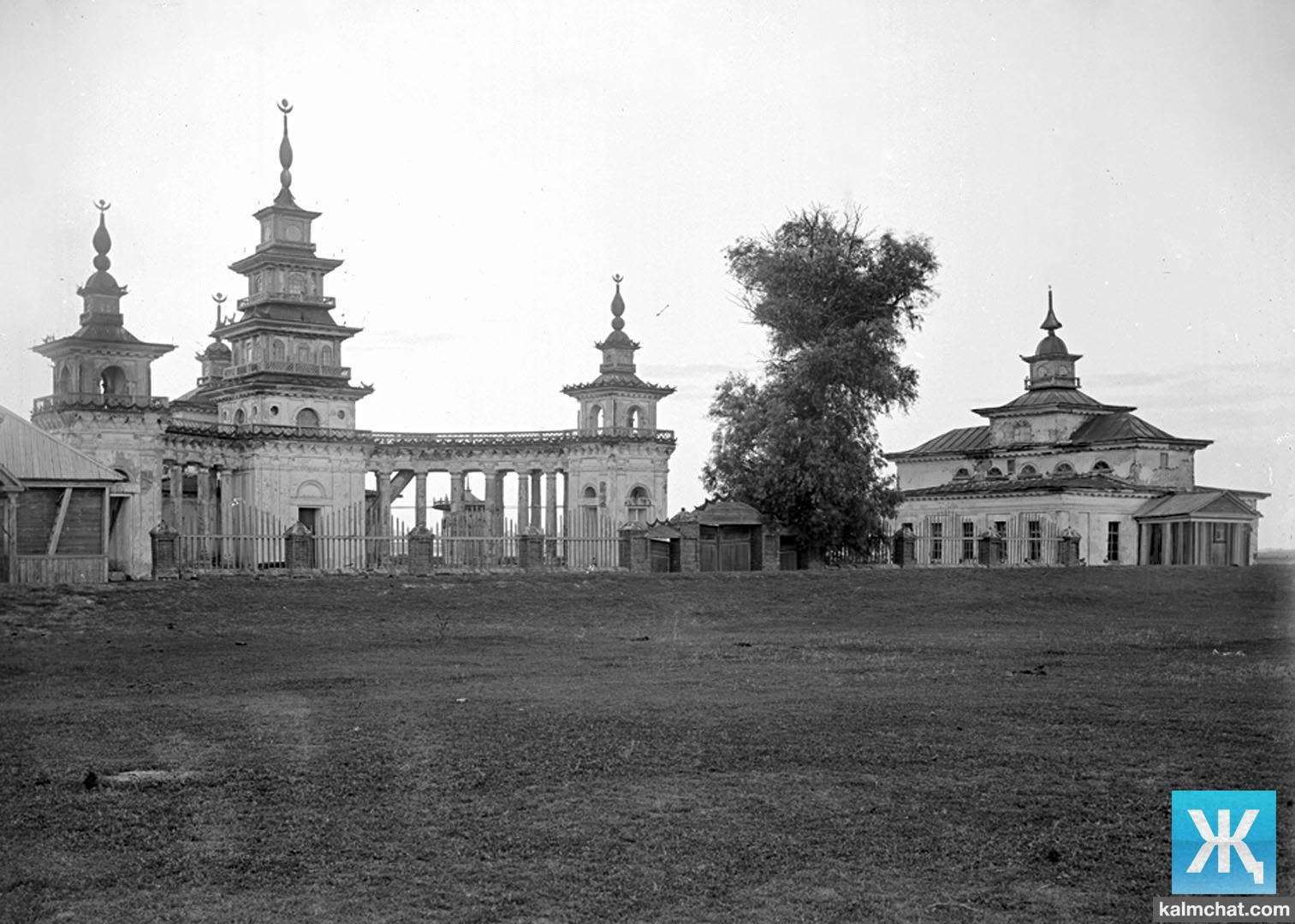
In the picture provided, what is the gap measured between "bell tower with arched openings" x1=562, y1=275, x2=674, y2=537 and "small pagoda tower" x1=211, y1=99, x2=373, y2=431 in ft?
31.9

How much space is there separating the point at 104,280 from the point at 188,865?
46332 millimetres

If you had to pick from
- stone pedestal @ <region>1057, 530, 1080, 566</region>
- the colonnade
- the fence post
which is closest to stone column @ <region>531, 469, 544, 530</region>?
the colonnade

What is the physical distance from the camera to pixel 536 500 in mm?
66125

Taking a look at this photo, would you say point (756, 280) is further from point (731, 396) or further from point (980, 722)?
point (980, 722)

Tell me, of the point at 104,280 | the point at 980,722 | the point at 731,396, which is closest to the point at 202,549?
the point at 104,280

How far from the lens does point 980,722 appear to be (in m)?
15.3

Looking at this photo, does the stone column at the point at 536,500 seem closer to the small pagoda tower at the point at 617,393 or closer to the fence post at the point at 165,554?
the small pagoda tower at the point at 617,393

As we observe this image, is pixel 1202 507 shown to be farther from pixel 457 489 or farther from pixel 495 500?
pixel 457 489

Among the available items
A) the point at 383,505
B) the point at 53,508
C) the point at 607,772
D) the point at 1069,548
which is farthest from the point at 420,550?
the point at 383,505

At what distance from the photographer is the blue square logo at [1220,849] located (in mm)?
8992

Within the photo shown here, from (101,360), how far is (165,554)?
19.7m

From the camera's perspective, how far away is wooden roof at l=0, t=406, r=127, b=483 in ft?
108

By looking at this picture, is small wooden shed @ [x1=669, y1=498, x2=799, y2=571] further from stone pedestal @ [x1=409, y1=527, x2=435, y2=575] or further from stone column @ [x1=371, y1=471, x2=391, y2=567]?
stone column @ [x1=371, y1=471, x2=391, y2=567]

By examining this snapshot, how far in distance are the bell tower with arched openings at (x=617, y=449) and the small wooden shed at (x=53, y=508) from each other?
2809 cm
